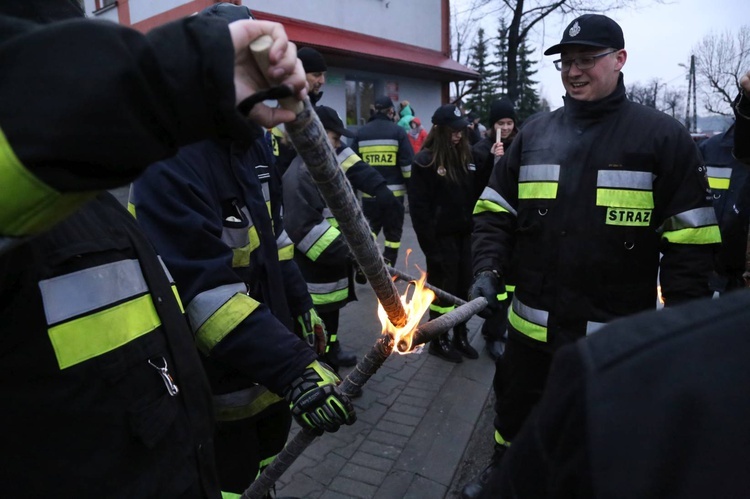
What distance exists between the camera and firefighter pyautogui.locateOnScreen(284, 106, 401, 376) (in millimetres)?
3908

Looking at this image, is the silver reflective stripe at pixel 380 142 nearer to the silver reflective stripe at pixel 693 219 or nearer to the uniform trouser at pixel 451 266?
the uniform trouser at pixel 451 266

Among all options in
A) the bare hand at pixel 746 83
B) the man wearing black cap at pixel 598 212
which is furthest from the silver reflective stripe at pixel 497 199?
the bare hand at pixel 746 83

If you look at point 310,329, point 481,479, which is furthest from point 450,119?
point 481,479

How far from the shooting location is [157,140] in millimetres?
765

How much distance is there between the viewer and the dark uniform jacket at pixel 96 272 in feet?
2.23

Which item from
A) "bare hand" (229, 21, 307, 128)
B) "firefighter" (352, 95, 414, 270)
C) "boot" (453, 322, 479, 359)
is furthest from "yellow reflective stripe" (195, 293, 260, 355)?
"firefighter" (352, 95, 414, 270)

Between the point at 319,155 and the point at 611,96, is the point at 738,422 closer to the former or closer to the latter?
the point at 319,155

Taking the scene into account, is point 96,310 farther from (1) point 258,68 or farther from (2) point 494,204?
(2) point 494,204

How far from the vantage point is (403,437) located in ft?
12.1

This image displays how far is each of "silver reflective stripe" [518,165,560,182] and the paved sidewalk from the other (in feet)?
6.20

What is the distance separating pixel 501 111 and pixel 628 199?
3579mm


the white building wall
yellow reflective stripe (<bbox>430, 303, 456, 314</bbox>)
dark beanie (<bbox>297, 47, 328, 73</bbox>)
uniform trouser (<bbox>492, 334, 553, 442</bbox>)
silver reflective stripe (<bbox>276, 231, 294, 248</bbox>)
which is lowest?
yellow reflective stripe (<bbox>430, 303, 456, 314</bbox>)

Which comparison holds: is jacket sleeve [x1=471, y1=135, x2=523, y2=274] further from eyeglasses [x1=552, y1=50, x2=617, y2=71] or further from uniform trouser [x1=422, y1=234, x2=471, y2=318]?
uniform trouser [x1=422, y1=234, x2=471, y2=318]

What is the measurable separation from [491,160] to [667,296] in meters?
2.99
